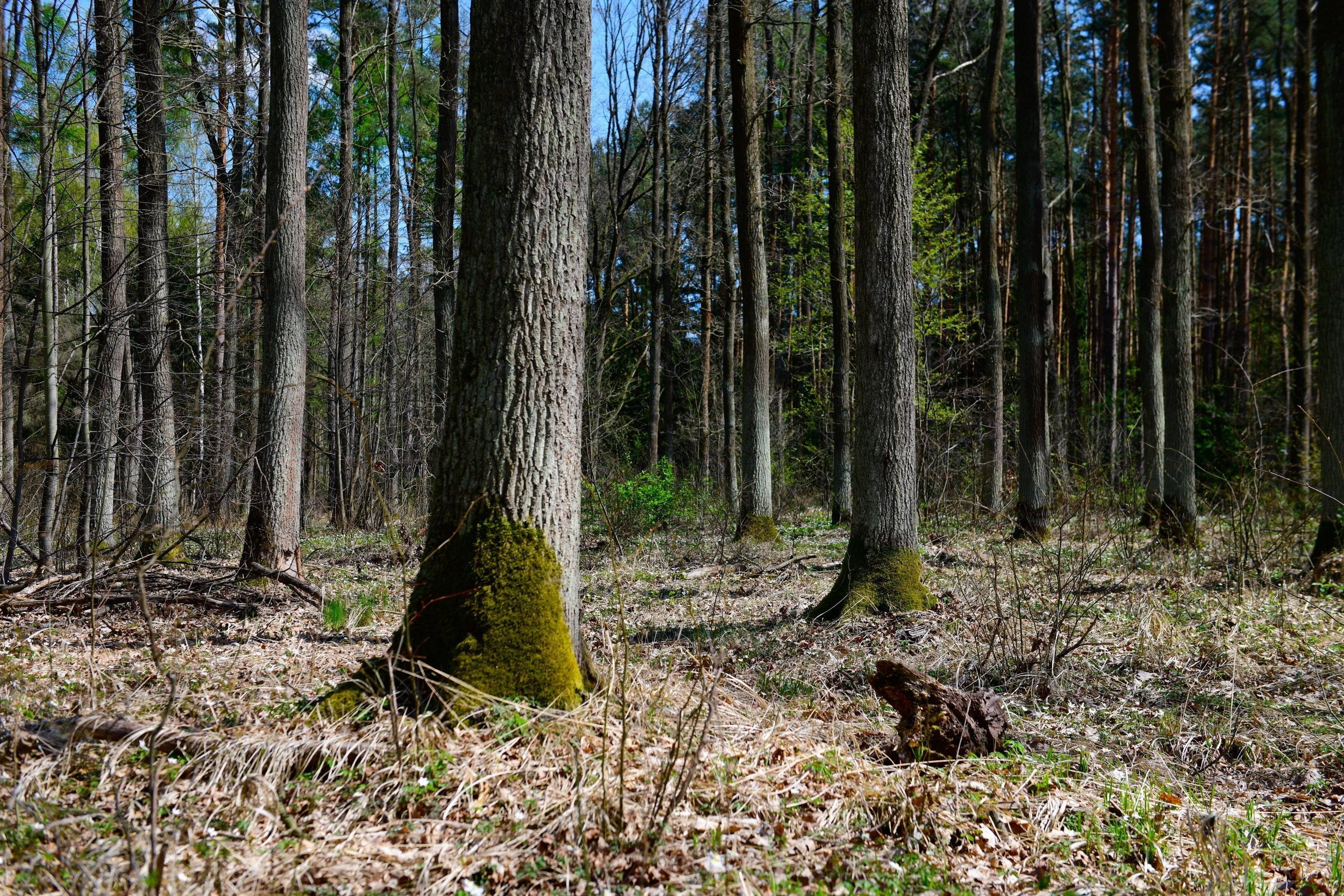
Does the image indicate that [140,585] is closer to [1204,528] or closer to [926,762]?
[926,762]

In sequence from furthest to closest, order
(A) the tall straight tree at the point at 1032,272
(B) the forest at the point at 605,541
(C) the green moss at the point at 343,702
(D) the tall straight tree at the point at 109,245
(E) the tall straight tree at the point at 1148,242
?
1. (A) the tall straight tree at the point at 1032,272
2. (E) the tall straight tree at the point at 1148,242
3. (D) the tall straight tree at the point at 109,245
4. (C) the green moss at the point at 343,702
5. (B) the forest at the point at 605,541

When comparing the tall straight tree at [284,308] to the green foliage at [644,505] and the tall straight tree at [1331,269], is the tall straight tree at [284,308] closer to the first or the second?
the green foliage at [644,505]

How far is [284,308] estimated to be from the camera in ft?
24.9

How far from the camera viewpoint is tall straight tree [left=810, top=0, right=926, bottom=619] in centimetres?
586

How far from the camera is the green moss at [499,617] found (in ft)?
10.1

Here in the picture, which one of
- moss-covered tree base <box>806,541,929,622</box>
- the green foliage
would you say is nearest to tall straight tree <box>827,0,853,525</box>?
the green foliage

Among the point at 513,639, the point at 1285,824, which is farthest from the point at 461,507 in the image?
the point at 1285,824

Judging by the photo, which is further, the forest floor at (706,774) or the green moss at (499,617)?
the green moss at (499,617)

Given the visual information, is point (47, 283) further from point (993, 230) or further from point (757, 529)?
point (993, 230)

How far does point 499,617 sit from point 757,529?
7.53 meters

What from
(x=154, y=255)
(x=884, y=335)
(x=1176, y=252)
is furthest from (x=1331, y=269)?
(x=154, y=255)

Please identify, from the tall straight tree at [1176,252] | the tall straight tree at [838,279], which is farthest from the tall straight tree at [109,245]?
the tall straight tree at [1176,252]

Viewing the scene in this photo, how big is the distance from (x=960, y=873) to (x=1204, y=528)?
369 inches

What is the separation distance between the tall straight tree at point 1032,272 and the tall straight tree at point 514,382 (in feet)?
28.0
